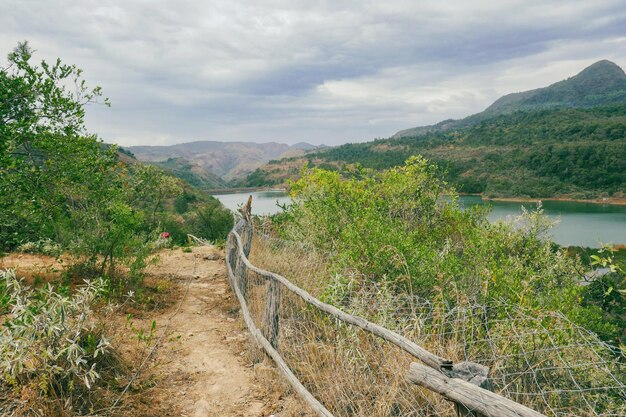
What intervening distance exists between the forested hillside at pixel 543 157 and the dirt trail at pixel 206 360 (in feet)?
141

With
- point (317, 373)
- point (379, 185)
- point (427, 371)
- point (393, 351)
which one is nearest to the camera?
point (427, 371)

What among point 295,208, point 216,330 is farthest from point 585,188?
point 216,330

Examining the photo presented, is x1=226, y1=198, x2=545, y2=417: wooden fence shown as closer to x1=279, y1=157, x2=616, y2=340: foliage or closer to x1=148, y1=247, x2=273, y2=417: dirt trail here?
x1=148, y1=247, x2=273, y2=417: dirt trail

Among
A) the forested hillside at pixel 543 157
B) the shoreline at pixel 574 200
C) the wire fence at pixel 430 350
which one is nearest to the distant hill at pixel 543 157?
the forested hillside at pixel 543 157

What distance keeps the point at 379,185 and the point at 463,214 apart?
2.77 m

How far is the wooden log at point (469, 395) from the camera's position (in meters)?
1.76

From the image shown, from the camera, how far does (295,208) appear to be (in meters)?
11.4

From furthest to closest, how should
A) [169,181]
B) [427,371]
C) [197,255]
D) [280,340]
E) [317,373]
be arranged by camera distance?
[169,181]
[197,255]
[280,340]
[317,373]
[427,371]

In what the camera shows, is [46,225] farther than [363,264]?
Yes

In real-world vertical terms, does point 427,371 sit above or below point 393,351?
above

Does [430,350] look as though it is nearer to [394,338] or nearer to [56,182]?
[394,338]

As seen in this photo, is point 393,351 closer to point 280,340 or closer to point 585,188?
point 280,340

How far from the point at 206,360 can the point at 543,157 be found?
281 ft

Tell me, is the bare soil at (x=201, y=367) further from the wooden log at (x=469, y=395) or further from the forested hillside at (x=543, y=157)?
the forested hillside at (x=543, y=157)
